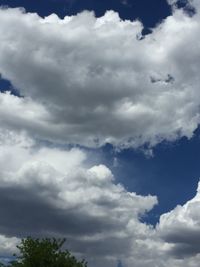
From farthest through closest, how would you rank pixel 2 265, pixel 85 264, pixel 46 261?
1. pixel 2 265
2. pixel 85 264
3. pixel 46 261

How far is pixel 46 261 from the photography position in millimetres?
72938

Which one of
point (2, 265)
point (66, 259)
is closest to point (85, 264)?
point (66, 259)

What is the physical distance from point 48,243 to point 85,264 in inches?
280

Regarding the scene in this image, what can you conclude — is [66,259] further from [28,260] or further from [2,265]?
[2,265]

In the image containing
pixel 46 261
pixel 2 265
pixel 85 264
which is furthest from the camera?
pixel 2 265

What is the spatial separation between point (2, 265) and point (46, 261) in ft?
45.4

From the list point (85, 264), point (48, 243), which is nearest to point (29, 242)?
point (48, 243)

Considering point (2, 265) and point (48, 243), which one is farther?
point (2, 265)

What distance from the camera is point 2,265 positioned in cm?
8319

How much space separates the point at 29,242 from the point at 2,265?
36.7ft

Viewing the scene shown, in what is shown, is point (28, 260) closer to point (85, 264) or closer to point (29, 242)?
point (29, 242)

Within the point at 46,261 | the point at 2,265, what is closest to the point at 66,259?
the point at 46,261

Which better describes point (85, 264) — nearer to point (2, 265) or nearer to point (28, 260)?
point (28, 260)

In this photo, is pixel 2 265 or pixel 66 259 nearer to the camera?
pixel 66 259
